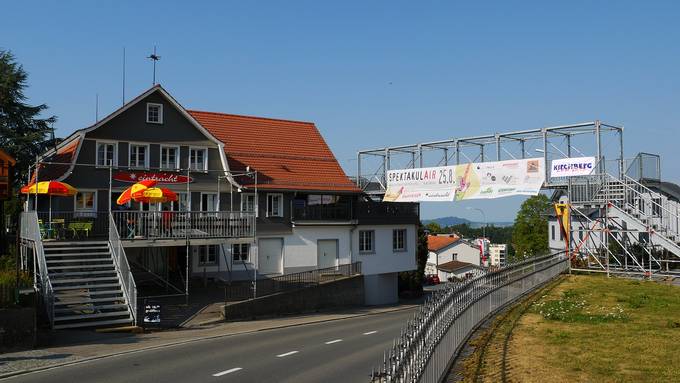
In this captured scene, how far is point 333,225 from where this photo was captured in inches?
1539

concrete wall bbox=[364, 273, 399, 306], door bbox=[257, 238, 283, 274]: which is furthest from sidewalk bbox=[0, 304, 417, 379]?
concrete wall bbox=[364, 273, 399, 306]

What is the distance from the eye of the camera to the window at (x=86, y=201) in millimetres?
30391

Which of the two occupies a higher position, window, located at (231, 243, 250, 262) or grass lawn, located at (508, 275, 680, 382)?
window, located at (231, 243, 250, 262)

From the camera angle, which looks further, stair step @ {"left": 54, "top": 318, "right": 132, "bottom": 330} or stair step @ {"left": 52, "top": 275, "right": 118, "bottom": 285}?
stair step @ {"left": 52, "top": 275, "right": 118, "bottom": 285}

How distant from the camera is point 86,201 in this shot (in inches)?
1207

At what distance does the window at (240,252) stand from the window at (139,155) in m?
6.50

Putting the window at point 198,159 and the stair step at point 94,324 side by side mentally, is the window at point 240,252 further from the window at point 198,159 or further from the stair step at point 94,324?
the stair step at point 94,324

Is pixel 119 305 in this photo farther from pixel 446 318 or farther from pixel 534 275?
pixel 534 275

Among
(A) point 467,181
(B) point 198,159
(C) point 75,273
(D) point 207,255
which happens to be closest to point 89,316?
(C) point 75,273

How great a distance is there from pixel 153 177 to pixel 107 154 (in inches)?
95.7

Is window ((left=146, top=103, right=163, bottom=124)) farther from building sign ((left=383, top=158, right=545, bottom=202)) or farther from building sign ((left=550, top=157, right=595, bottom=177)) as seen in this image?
building sign ((left=550, top=157, right=595, bottom=177))

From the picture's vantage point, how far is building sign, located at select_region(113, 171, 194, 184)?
31.3 meters

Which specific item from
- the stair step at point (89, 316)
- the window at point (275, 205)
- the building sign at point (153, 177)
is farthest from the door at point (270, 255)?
the stair step at point (89, 316)

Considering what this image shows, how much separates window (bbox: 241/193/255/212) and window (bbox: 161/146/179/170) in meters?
4.27
